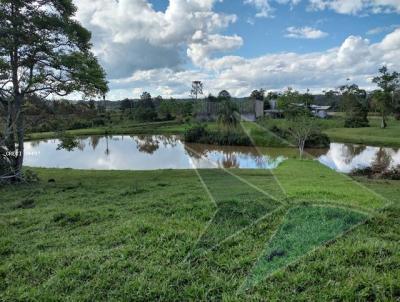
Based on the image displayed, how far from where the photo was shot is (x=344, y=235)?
3.83 meters

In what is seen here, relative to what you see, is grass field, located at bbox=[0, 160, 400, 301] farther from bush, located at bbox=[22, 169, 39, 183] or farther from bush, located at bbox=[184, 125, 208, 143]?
bush, located at bbox=[184, 125, 208, 143]

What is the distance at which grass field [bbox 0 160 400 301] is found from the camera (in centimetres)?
285

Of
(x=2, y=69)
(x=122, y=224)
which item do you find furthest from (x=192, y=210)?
(x=2, y=69)

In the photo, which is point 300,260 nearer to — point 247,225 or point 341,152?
point 247,225

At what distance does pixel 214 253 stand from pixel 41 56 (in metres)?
11.7

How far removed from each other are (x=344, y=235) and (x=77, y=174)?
50.9 feet

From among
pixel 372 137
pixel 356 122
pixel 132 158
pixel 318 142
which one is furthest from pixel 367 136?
pixel 132 158

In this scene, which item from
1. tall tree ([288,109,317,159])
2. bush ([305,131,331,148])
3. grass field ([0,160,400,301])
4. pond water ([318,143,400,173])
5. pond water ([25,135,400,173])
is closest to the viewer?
grass field ([0,160,400,301])

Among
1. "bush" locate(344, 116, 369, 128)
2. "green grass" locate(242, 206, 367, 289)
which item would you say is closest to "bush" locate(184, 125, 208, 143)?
"bush" locate(344, 116, 369, 128)

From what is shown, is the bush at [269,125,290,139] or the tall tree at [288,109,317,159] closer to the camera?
the tall tree at [288,109,317,159]

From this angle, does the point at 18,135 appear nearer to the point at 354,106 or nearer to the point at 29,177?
the point at 29,177

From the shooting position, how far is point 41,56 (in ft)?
40.4

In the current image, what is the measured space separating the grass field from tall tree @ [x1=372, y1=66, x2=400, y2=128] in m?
46.8

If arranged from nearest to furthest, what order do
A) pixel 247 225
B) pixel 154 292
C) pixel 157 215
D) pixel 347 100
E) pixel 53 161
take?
pixel 154 292 < pixel 247 225 < pixel 157 215 < pixel 53 161 < pixel 347 100
